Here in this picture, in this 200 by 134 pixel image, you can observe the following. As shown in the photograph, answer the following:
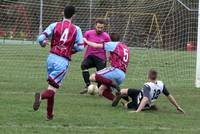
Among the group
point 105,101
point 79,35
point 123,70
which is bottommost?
point 105,101

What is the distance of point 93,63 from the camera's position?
14.4m

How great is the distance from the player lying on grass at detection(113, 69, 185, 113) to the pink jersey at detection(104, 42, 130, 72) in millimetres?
723

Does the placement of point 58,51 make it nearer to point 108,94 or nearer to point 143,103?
point 143,103

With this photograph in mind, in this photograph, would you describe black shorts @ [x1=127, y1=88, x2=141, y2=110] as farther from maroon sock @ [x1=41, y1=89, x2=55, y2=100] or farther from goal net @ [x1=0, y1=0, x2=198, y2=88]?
goal net @ [x1=0, y1=0, x2=198, y2=88]

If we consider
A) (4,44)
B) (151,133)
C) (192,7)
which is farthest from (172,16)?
(151,133)

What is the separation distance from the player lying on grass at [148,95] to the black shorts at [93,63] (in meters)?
2.62

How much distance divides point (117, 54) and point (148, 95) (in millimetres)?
1342

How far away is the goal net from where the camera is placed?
70.5ft

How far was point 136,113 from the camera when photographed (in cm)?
1098

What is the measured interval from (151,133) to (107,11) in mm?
17979

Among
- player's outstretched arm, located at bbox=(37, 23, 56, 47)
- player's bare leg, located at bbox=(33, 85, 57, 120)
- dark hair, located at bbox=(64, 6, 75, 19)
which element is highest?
dark hair, located at bbox=(64, 6, 75, 19)

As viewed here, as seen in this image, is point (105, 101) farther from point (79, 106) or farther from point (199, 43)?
point (199, 43)

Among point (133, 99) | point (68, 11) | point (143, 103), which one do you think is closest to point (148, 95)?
point (143, 103)

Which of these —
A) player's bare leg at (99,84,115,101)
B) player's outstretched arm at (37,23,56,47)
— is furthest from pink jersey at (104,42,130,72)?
player's outstretched arm at (37,23,56,47)
